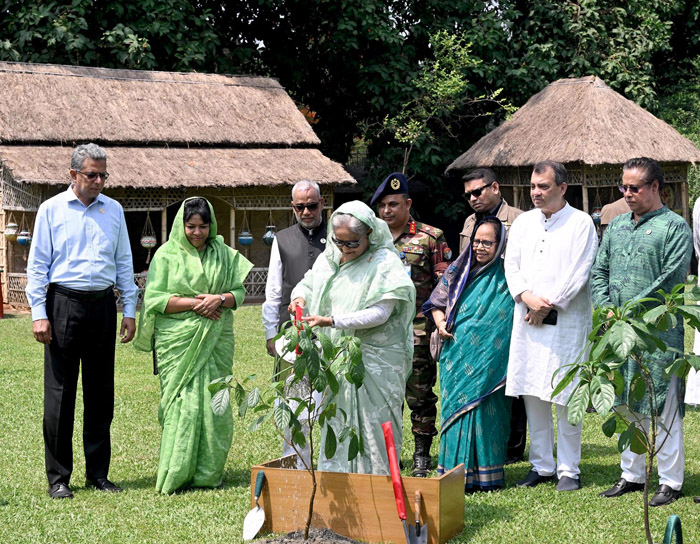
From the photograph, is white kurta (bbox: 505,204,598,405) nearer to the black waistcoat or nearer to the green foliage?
the black waistcoat

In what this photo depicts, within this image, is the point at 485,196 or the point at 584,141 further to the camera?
the point at 584,141

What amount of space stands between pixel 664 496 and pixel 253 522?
2328 millimetres

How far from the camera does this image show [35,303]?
531 centimetres

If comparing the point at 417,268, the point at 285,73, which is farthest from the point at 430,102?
the point at 417,268

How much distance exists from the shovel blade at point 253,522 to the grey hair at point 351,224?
1.46 m

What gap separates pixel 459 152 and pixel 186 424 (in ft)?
52.7

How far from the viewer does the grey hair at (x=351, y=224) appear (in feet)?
14.9

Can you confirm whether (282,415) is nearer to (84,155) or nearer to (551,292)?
(551,292)

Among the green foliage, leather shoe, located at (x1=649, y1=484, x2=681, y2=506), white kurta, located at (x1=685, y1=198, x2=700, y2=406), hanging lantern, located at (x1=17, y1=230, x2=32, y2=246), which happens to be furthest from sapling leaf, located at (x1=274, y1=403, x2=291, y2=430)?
hanging lantern, located at (x1=17, y1=230, x2=32, y2=246)

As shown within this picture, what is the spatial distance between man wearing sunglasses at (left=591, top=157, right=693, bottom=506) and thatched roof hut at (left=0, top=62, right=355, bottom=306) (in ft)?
37.6

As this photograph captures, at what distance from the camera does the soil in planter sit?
171 inches

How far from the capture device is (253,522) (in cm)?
454

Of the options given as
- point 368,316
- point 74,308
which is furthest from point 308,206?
point 74,308

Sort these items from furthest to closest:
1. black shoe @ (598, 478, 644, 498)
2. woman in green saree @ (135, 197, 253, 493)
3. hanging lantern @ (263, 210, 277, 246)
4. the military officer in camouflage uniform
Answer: hanging lantern @ (263, 210, 277, 246) → the military officer in camouflage uniform → woman in green saree @ (135, 197, 253, 493) → black shoe @ (598, 478, 644, 498)
